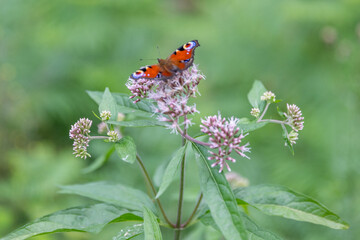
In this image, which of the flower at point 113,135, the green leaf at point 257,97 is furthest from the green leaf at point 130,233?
the green leaf at point 257,97

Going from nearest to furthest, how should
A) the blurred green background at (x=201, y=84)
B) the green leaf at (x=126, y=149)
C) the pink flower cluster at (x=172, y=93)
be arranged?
the green leaf at (x=126, y=149)
the pink flower cluster at (x=172, y=93)
the blurred green background at (x=201, y=84)

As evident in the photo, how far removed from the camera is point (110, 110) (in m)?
1.43

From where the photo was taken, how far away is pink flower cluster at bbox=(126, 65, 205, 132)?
1.38m

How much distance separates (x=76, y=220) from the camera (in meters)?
1.40

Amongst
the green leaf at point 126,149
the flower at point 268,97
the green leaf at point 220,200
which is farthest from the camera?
the flower at point 268,97

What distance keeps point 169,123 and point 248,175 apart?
8.51 ft

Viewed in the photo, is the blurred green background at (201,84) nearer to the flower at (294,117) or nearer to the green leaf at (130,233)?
the flower at (294,117)

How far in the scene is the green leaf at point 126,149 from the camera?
4.16ft

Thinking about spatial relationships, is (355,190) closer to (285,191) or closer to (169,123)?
(285,191)

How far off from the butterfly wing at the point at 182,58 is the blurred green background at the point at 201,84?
1894 mm

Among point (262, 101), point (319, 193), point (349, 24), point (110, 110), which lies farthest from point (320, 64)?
point (110, 110)

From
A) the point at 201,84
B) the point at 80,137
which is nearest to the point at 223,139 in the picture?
the point at 80,137

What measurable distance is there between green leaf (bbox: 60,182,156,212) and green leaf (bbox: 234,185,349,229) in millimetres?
407

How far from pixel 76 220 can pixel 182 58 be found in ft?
2.52
